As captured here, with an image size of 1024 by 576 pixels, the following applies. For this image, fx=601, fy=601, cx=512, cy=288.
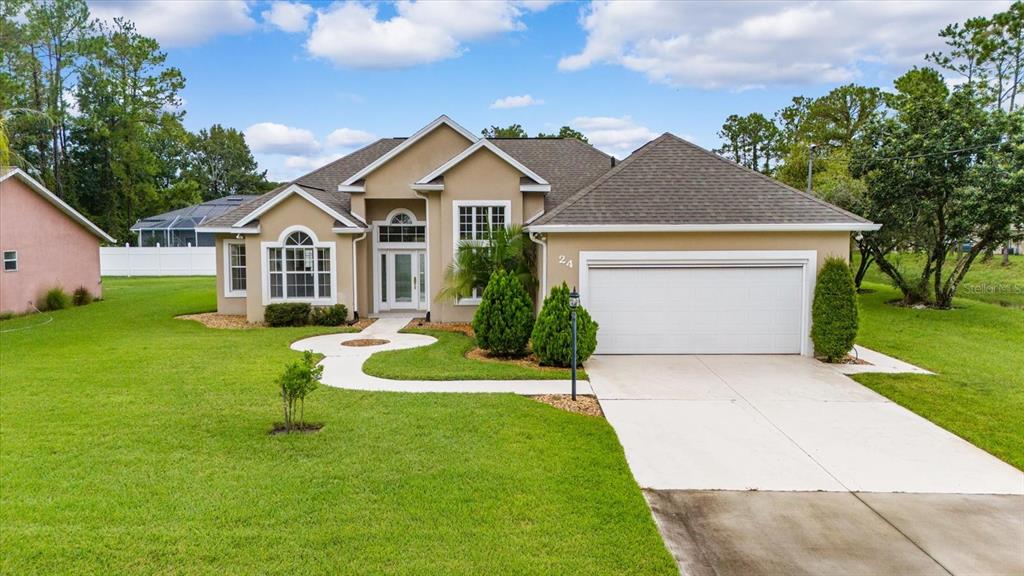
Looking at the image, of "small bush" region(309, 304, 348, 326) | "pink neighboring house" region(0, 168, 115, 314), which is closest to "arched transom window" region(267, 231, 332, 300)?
"small bush" region(309, 304, 348, 326)

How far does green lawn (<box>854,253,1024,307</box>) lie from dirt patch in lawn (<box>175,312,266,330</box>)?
22516mm

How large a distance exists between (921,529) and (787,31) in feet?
63.2

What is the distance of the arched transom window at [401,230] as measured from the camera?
1847 cm

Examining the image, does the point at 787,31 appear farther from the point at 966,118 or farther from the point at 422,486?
the point at 422,486

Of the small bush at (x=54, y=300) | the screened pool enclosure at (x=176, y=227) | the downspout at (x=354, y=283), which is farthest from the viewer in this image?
the screened pool enclosure at (x=176, y=227)

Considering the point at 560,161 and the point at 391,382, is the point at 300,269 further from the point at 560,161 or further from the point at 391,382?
the point at 560,161

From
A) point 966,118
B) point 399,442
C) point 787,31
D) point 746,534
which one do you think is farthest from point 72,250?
point 966,118

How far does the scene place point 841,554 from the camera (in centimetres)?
469

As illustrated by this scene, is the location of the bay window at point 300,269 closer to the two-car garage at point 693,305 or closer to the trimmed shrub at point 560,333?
the trimmed shrub at point 560,333

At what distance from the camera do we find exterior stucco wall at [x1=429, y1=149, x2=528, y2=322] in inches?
635

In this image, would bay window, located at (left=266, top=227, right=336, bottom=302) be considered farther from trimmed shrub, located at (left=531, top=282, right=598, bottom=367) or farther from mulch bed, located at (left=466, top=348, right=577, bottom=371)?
trimmed shrub, located at (left=531, top=282, right=598, bottom=367)

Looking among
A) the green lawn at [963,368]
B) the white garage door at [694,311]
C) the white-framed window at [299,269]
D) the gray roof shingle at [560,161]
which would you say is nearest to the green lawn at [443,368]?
the white garage door at [694,311]

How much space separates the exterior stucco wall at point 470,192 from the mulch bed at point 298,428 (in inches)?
360

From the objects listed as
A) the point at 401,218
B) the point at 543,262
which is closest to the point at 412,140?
the point at 401,218
